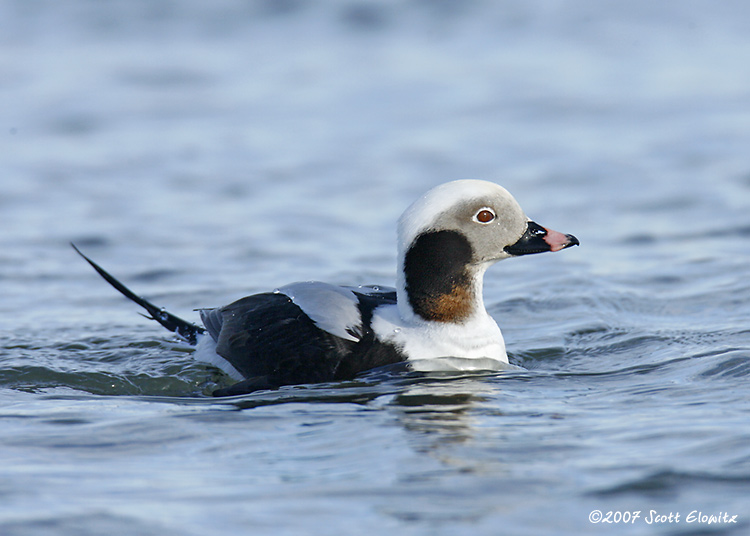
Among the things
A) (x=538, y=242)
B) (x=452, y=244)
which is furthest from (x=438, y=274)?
(x=538, y=242)

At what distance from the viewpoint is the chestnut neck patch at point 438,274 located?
5.37 metres

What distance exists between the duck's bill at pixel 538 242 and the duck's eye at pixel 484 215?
19 centimetres

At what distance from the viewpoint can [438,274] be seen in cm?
538

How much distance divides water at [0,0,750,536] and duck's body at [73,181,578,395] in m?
0.15

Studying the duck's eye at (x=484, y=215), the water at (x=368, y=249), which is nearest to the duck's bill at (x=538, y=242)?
the duck's eye at (x=484, y=215)

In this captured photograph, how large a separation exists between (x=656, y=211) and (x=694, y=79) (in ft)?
16.8

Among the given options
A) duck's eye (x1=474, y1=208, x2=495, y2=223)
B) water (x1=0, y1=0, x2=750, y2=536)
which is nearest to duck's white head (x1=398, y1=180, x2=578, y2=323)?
duck's eye (x1=474, y1=208, x2=495, y2=223)

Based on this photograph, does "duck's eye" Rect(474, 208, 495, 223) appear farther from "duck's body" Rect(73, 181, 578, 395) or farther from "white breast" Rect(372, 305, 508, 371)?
"white breast" Rect(372, 305, 508, 371)

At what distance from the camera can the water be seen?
3748mm

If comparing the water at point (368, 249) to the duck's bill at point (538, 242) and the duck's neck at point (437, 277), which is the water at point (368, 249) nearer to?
the duck's neck at point (437, 277)

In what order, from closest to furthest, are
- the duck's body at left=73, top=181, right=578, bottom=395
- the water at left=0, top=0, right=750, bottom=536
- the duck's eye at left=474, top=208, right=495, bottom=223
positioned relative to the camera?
the water at left=0, top=0, right=750, bottom=536, the duck's body at left=73, top=181, right=578, bottom=395, the duck's eye at left=474, top=208, right=495, bottom=223

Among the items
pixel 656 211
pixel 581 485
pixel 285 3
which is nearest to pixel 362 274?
pixel 656 211

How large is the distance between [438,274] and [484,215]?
38 centimetres

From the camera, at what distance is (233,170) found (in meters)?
11.2
